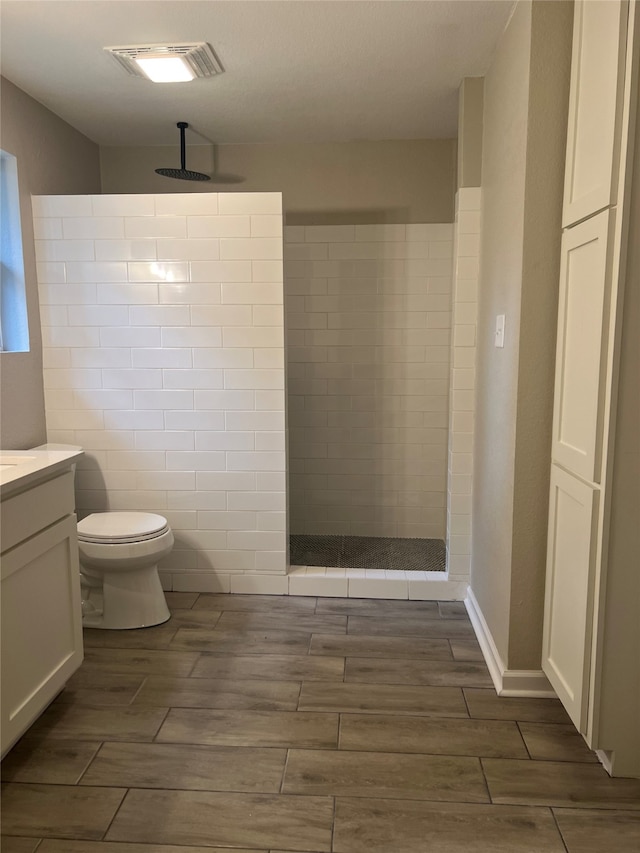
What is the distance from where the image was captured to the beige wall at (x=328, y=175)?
142 inches

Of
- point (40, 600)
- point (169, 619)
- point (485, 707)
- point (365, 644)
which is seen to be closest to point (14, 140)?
point (40, 600)

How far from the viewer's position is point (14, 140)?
2.82m

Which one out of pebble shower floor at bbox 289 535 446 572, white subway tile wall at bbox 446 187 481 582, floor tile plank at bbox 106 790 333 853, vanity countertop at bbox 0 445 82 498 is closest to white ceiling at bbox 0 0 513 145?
white subway tile wall at bbox 446 187 481 582

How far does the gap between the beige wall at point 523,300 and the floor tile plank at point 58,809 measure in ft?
4.62

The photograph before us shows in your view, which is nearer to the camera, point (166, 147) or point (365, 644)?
point (365, 644)

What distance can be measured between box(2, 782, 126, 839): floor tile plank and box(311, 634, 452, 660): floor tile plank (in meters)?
1.02

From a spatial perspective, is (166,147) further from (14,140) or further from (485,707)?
(485,707)

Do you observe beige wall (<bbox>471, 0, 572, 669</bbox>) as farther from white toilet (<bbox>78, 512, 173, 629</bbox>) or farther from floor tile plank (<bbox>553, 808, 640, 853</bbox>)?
white toilet (<bbox>78, 512, 173, 629</bbox>)

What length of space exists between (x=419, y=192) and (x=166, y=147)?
4.99 ft

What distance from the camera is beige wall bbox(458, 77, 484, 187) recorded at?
2.82 metres

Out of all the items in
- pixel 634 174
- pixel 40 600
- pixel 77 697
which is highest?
pixel 634 174

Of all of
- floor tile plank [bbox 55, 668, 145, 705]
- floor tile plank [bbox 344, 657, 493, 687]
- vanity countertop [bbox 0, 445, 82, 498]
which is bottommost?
floor tile plank [bbox 55, 668, 145, 705]

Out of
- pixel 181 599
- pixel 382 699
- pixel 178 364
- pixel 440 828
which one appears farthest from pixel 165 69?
pixel 440 828

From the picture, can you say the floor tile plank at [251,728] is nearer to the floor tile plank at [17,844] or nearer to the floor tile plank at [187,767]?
the floor tile plank at [187,767]
